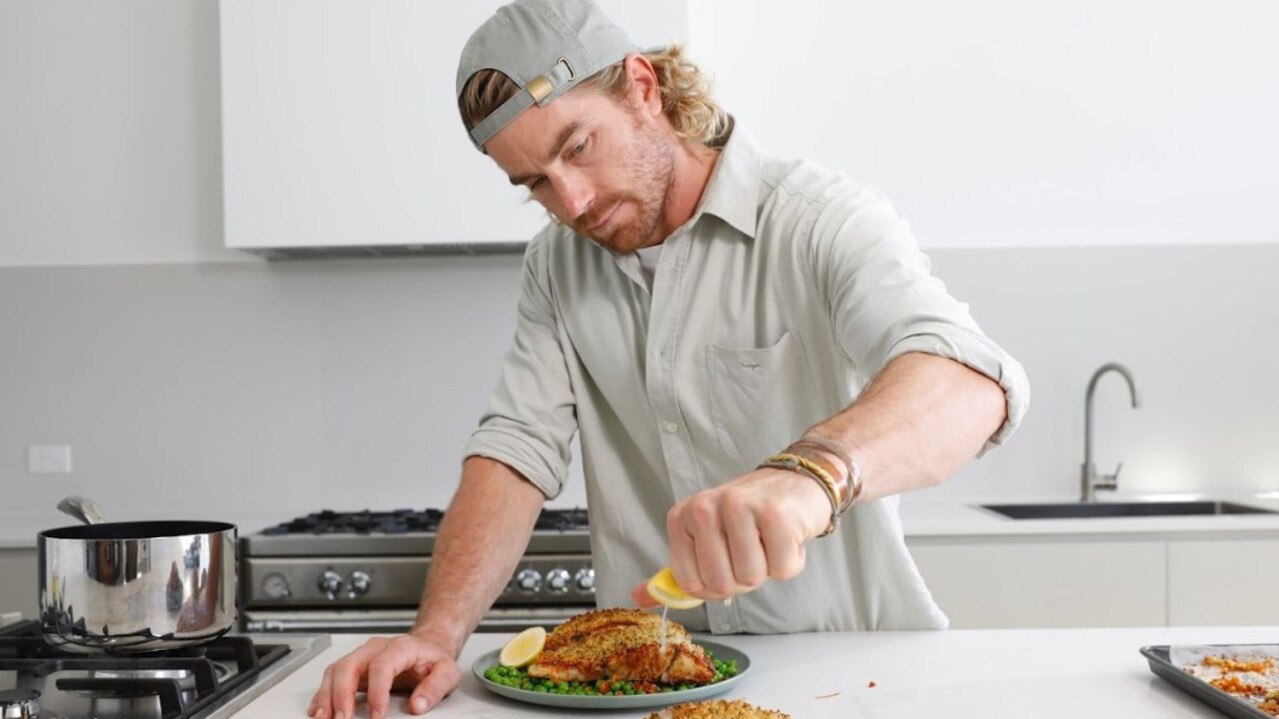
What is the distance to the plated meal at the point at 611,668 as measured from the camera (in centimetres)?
122

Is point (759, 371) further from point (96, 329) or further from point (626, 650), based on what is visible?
point (96, 329)

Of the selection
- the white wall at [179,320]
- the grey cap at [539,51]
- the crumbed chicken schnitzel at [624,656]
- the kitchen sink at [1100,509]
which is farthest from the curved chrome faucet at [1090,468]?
the crumbed chicken schnitzel at [624,656]

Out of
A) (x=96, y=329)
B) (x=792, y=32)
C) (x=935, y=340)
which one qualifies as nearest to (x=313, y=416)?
(x=96, y=329)

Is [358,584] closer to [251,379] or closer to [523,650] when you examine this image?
[251,379]

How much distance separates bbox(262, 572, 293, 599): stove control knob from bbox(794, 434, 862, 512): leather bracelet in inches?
74.7

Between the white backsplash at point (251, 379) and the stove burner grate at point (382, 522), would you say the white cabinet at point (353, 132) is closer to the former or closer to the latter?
the white backsplash at point (251, 379)

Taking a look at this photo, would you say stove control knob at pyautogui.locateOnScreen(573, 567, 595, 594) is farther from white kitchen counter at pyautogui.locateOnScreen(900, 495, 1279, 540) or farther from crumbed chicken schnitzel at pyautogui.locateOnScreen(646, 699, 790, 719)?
crumbed chicken schnitzel at pyautogui.locateOnScreen(646, 699, 790, 719)

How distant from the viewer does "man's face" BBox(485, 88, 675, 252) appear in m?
1.58

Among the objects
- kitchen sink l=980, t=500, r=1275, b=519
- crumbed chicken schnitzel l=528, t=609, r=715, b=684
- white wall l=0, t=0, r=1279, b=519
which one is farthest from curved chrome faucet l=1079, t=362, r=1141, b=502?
crumbed chicken schnitzel l=528, t=609, r=715, b=684

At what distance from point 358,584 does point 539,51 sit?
60.4 inches

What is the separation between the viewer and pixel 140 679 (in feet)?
4.20

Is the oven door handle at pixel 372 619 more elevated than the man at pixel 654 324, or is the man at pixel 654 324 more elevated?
the man at pixel 654 324

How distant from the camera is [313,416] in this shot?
335cm

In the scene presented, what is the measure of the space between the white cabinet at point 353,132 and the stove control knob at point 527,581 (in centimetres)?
80
